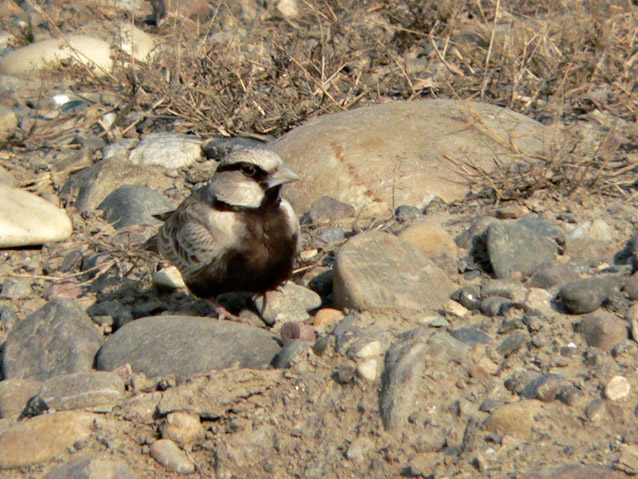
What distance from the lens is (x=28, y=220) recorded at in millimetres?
5758

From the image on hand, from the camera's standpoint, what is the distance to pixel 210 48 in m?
6.80

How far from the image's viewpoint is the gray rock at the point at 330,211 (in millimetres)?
5336

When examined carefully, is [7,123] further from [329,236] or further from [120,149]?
[329,236]

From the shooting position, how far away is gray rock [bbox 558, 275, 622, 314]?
3.59 metres

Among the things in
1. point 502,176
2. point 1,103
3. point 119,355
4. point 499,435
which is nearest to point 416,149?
point 502,176

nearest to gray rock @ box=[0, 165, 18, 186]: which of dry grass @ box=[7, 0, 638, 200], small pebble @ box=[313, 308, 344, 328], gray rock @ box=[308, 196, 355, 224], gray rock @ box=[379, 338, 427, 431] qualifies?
dry grass @ box=[7, 0, 638, 200]

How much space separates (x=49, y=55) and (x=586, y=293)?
7156mm

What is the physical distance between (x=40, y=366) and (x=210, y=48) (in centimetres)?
364

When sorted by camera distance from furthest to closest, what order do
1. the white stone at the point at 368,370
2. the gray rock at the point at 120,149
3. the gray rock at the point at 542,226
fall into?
1. the gray rock at the point at 120,149
2. the gray rock at the point at 542,226
3. the white stone at the point at 368,370

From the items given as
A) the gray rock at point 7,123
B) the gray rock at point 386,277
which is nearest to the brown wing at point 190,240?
the gray rock at point 386,277

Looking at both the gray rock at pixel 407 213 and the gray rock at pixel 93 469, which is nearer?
the gray rock at pixel 93 469

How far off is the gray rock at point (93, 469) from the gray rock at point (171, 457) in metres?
0.12

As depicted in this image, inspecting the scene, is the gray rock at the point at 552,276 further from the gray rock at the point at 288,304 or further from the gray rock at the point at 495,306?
the gray rock at the point at 288,304

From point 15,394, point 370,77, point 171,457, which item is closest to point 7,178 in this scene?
point 370,77
